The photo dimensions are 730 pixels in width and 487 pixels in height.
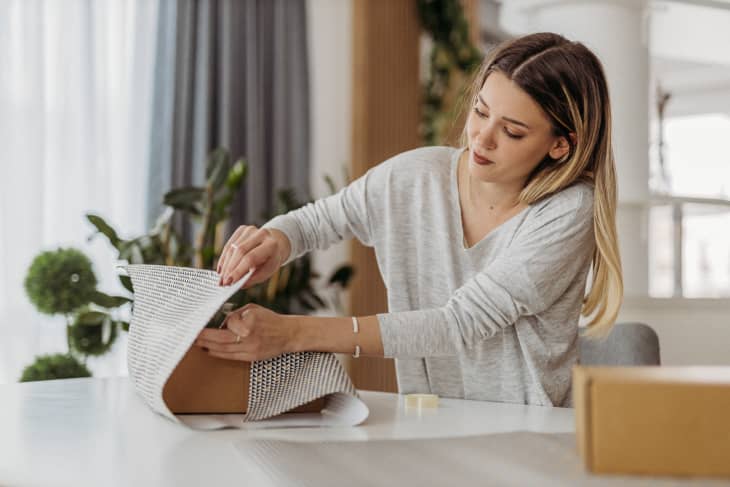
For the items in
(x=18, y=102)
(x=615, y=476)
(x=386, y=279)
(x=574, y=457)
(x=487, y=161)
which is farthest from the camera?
(x=18, y=102)

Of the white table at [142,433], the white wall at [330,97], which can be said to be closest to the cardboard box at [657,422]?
the white table at [142,433]

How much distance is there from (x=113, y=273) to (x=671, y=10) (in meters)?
2.43

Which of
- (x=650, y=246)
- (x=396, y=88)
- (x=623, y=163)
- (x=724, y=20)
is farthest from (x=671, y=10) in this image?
(x=396, y=88)

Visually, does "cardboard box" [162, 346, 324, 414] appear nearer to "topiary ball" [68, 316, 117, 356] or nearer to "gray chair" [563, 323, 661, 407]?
"gray chair" [563, 323, 661, 407]

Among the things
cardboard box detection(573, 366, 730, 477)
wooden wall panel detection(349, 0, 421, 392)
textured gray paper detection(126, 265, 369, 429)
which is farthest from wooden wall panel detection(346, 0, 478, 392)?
cardboard box detection(573, 366, 730, 477)

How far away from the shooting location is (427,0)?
4727mm

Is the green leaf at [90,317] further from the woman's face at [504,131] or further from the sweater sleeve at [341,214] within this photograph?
the woman's face at [504,131]

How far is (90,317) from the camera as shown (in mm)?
2781

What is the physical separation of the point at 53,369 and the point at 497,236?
167 centimetres

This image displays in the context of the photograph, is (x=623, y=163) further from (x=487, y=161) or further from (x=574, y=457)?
(x=574, y=457)

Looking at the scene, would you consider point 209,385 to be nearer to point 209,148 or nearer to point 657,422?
point 657,422

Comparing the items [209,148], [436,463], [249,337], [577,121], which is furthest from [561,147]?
[209,148]

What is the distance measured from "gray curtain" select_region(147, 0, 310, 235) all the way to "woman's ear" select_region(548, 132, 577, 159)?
2.31 m

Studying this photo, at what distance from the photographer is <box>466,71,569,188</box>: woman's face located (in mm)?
1475
